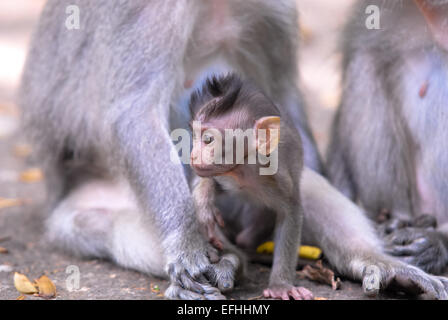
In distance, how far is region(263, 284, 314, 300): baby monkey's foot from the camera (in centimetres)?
328

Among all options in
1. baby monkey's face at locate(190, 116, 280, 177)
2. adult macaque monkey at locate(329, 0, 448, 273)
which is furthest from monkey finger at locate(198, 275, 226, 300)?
adult macaque monkey at locate(329, 0, 448, 273)

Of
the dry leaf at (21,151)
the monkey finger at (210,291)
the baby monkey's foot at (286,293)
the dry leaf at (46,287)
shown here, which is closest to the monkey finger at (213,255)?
the monkey finger at (210,291)

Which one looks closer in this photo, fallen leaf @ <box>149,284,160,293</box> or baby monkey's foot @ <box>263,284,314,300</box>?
baby monkey's foot @ <box>263,284,314,300</box>

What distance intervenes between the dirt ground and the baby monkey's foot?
16 cm

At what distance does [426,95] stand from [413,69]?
18cm

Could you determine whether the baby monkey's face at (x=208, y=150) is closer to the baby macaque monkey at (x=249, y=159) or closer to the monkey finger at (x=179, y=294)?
the baby macaque monkey at (x=249, y=159)

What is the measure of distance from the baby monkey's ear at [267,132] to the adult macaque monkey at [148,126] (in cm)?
63

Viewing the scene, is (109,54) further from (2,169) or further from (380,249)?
(2,169)

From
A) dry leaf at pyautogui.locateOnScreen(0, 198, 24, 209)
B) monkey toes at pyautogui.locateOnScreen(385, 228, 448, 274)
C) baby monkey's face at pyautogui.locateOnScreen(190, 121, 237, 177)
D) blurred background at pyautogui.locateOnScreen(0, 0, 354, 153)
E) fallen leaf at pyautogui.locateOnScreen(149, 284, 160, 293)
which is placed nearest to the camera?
baby monkey's face at pyautogui.locateOnScreen(190, 121, 237, 177)

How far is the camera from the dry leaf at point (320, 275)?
359cm

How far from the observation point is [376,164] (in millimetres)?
4188

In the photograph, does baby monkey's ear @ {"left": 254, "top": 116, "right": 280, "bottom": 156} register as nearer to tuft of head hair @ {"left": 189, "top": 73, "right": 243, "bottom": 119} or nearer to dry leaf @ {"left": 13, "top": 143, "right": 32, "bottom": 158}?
tuft of head hair @ {"left": 189, "top": 73, "right": 243, "bottom": 119}
